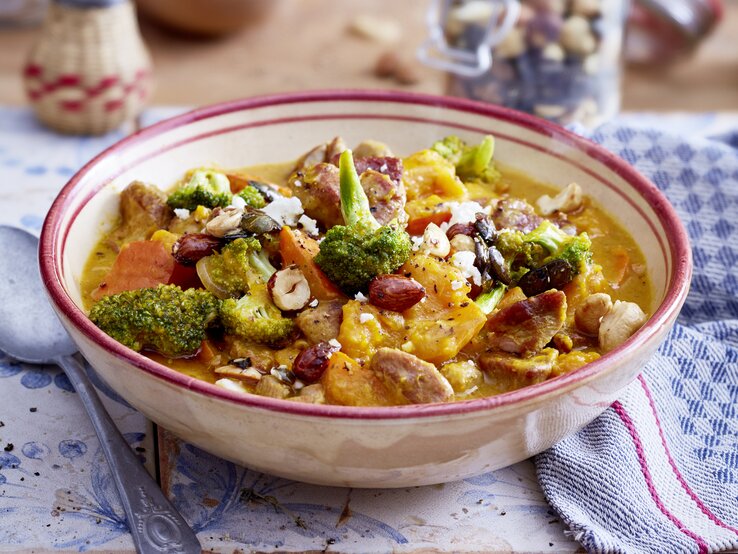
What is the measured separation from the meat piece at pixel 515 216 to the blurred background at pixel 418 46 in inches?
71.3

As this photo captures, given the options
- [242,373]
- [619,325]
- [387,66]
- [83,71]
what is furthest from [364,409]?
[387,66]

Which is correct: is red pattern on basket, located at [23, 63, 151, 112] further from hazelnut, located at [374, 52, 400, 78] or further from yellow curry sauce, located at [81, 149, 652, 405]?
hazelnut, located at [374, 52, 400, 78]

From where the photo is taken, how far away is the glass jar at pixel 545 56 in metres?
5.37

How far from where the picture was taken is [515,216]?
3.57 metres

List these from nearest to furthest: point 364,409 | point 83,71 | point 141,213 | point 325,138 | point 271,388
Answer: point 364,409 < point 271,388 < point 141,213 < point 325,138 < point 83,71

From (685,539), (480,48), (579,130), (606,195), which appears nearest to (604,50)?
(480,48)

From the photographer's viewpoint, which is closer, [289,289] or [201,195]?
[289,289]

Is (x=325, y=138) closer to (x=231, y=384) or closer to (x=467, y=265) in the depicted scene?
(x=467, y=265)

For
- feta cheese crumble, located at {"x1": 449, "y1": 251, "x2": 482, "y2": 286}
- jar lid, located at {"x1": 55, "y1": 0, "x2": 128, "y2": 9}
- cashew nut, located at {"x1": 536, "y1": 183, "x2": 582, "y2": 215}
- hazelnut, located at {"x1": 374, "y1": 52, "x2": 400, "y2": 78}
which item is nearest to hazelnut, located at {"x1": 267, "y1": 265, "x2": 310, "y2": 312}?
feta cheese crumble, located at {"x1": 449, "y1": 251, "x2": 482, "y2": 286}

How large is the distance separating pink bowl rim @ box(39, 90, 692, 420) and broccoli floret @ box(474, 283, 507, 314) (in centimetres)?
51

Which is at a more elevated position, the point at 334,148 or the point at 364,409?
the point at 364,409

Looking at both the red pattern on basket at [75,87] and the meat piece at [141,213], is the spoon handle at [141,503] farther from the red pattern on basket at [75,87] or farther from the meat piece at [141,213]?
the red pattern on basket at [75,87]

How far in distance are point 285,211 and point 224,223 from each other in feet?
0.73

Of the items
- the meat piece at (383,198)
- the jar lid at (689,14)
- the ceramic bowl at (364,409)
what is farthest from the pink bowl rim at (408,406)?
the jar lid at (689,14)
